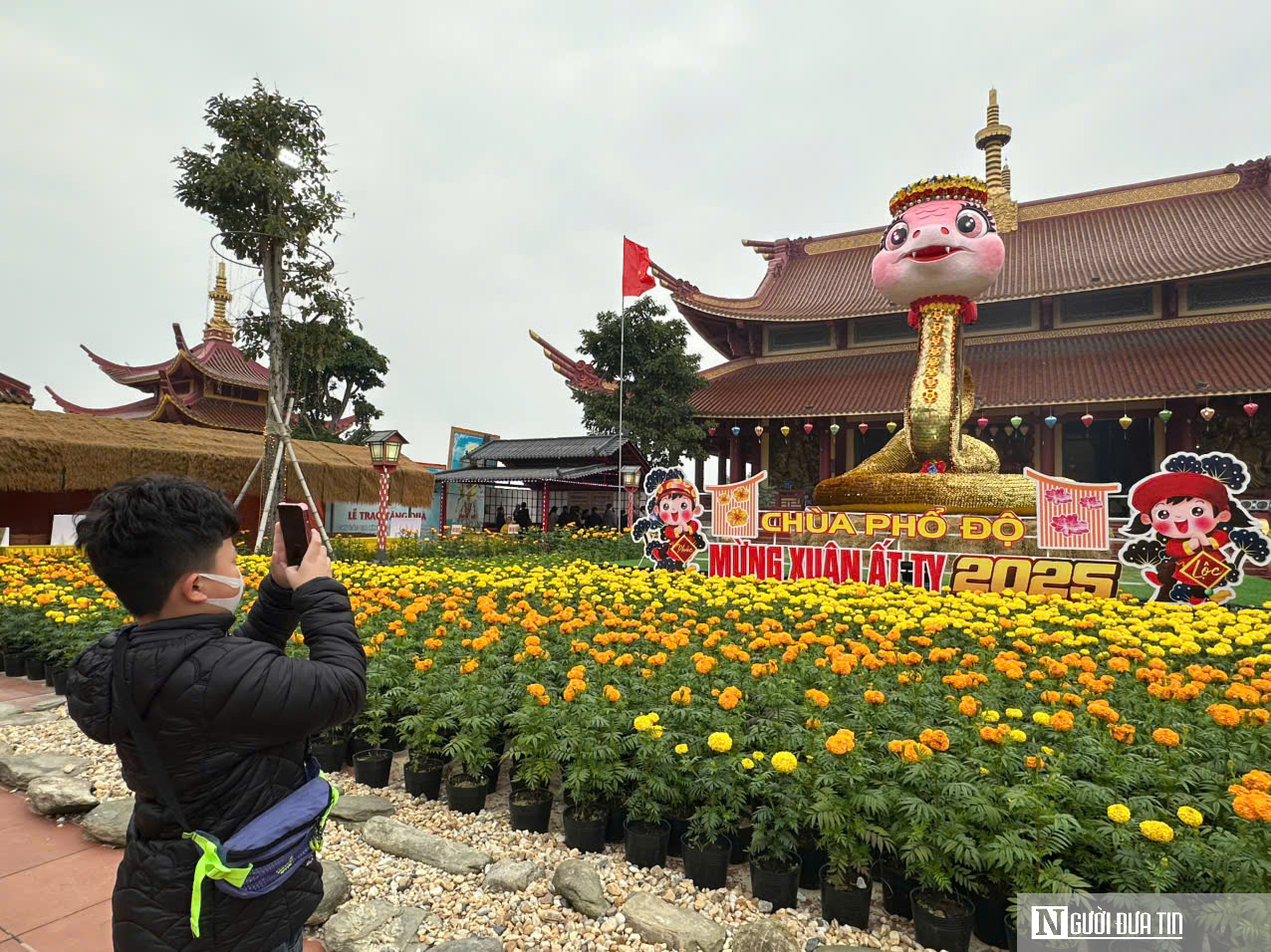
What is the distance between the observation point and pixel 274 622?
1.56m

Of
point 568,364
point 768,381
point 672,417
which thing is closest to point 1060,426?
point 768,381

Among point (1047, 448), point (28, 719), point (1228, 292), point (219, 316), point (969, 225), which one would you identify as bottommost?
point (28, 719)

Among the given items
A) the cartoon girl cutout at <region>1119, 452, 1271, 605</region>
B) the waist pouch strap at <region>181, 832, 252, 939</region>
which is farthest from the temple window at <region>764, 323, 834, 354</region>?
the waist pouch strap at <region>181, 832, 252, 939</region>

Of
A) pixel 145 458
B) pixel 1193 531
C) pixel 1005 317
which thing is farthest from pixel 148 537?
pixel 1005 317

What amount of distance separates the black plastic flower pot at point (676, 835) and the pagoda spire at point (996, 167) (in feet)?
66.7

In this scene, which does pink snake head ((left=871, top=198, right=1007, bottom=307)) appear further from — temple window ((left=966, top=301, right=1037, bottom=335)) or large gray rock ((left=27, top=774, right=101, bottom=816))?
large gray rock ((left=27, top=774, right=101, bottom=816))

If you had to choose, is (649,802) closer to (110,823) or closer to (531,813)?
(531,813)

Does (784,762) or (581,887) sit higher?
(784,762)

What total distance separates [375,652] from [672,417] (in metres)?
13.4

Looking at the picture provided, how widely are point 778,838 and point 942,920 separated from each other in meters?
0.55

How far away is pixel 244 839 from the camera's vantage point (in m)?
1.26

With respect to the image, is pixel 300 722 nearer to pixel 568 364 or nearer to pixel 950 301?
pixel 950 301

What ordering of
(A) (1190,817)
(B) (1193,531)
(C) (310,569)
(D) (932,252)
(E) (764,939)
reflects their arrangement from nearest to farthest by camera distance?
(C) (310,569) → (A) (1190,817) → (E) (764,939) → (B) (1193,531) → (D) (932,252)

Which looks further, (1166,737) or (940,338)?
(940,338)
